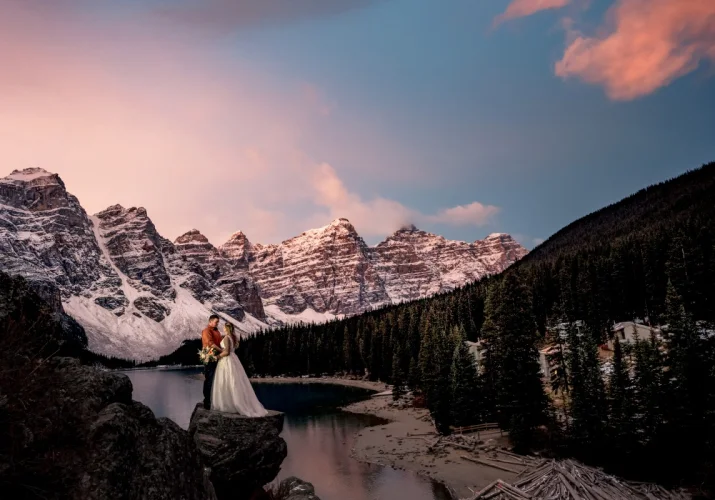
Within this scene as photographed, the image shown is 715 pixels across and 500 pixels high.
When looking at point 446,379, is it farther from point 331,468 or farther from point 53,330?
point 53,330

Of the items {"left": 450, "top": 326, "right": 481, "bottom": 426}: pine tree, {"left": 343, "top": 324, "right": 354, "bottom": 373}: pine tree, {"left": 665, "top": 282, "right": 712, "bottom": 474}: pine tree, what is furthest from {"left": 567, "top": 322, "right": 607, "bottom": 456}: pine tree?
{"left": 343, "top": 324, "right": 354, "bottom": 373}: pine tree

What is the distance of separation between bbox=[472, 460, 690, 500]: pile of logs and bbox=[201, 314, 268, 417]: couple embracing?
13.7m

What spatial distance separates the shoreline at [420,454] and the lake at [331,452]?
1.24 metres

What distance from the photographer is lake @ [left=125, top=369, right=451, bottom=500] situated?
36.8 m

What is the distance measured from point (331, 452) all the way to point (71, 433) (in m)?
47.6

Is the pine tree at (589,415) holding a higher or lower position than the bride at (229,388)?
lower

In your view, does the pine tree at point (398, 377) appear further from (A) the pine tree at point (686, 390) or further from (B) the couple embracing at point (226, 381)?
(B) the couple embracing at point (226, 381)

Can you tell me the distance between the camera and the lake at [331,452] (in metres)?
36.8

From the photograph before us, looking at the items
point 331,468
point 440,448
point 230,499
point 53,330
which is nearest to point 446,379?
point 440,448

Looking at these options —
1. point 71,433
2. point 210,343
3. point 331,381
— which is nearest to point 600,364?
point 210,343

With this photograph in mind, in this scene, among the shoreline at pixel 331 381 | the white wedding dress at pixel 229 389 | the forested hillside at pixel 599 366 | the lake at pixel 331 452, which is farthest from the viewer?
the shoreline at pixel 331 381

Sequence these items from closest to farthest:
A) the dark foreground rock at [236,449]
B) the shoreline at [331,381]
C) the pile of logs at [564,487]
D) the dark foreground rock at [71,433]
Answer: the dark foreground rock at [71,433] < the dark foreground rock at [236,449] < the pile of logs at [564,487] < the shoreline at [331,381]

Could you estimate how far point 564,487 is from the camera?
22359mm

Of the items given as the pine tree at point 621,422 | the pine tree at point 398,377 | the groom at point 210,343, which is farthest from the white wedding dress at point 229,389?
the pine tree at point 398,377
